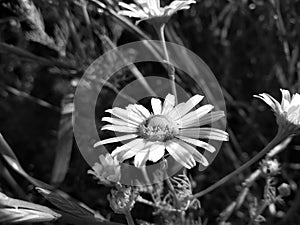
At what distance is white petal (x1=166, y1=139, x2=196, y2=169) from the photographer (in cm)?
57

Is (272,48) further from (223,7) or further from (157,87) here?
→ (157,87)

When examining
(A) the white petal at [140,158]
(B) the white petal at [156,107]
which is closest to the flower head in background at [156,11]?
(B) the white petal at [156,107]

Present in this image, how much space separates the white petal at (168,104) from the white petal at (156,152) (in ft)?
0.28

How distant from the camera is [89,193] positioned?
3.48ft

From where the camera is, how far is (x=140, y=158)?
0.57 metres

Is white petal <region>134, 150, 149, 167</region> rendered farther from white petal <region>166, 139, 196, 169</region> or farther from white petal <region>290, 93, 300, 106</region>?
white petal <region>290, 93, 300, 106</region>

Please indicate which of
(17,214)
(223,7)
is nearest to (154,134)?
(17,214)

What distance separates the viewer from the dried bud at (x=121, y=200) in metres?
0.61

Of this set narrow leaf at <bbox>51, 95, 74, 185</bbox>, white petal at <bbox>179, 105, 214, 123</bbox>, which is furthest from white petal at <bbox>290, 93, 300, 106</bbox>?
Answer: narrow leaf at <bbox>51, 95, 74, 185</bbox>

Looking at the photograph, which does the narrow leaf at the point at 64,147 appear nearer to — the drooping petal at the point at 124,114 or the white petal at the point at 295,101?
the drooping petal at the point at 124,114

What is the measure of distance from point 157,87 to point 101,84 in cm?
12

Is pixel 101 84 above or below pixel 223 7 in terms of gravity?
below

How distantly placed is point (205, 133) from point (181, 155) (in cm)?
5

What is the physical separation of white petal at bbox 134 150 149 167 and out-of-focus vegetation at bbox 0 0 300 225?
0.34m
